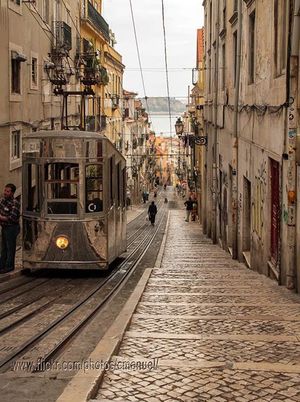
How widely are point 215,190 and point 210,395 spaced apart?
68.5 feet

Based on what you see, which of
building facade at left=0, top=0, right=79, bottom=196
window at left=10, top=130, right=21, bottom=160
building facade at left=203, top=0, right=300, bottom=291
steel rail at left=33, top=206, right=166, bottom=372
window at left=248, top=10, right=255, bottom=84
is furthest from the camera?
window at left=10, top=130, right=21, bottom=160

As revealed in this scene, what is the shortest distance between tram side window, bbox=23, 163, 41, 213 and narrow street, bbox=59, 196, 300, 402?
292 cm

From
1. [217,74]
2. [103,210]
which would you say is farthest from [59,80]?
[103,210]

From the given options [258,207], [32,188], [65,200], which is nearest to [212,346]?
[65,200]

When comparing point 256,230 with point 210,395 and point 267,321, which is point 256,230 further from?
point 210,395

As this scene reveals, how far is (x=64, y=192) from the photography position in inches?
472

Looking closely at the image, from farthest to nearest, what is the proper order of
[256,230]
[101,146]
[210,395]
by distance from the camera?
[256,230] < [101,146] < [210,395]

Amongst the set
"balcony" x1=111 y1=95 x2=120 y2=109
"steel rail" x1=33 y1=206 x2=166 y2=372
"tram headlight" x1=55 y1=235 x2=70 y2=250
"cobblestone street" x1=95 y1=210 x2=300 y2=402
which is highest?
"balcony" x1=111 y1=95 x2=120 y2=109

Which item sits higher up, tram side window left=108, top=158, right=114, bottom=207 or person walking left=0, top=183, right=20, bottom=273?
tram side window left=108, top=158, right=114, bottom=207

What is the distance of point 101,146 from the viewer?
12188 mm

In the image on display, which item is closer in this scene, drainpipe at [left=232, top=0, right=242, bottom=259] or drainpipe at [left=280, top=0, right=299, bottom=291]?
drainpipe at [left=280, top=0, right=299, bottom=291]

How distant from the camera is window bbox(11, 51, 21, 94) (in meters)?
18.8

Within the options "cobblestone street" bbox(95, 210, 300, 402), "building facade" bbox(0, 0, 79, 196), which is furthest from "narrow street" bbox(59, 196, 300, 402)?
"building facade" bbox(0, 0, 79, 196)

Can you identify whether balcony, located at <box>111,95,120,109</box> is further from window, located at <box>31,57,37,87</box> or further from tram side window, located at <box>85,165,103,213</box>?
tram side window, located at <box>85,165,103,213</box>
